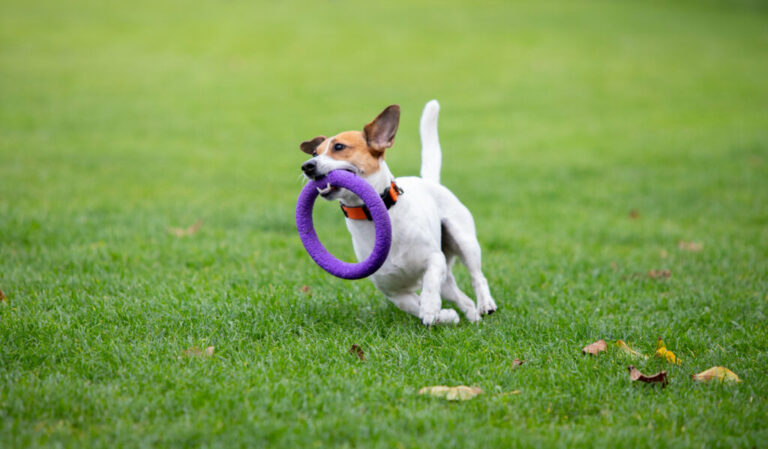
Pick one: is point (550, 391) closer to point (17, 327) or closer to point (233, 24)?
point (17, 327)

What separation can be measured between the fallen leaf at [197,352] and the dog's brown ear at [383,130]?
165 cm

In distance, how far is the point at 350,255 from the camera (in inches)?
271

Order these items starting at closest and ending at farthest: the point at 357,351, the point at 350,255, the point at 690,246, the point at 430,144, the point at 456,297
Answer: the point at 357,351 < the point at 456,297 < the point at 430,144 < the point at 350,255 < the point at 690,246

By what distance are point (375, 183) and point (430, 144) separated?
1.35m

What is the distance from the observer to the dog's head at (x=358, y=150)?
4301 millimetres

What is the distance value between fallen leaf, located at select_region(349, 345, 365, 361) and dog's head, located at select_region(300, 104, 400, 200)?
96 cm

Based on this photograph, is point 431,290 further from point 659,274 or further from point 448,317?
point 659,274

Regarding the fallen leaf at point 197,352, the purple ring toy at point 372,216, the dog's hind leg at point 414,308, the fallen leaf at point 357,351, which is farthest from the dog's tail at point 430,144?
the fallen leaf at point 197,352

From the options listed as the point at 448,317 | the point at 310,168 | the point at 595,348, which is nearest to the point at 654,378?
the point at 595,348

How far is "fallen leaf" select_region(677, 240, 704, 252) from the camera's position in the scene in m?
7.18

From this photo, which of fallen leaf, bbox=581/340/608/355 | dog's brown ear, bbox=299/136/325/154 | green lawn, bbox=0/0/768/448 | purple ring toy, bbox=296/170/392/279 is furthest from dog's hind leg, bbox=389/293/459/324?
dog's brown ear, bbox=299/136/325/154

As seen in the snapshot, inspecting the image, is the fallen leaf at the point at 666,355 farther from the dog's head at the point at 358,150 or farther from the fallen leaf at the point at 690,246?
the fallen leaf at the point at 690,246

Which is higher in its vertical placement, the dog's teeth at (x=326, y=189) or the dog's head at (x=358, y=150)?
the dog's head at (x=358, y=150)

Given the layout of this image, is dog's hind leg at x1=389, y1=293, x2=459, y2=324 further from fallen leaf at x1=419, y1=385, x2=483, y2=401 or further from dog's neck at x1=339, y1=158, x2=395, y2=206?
fallen leaf at x1=419, y1=385, x2=483, y2=401
